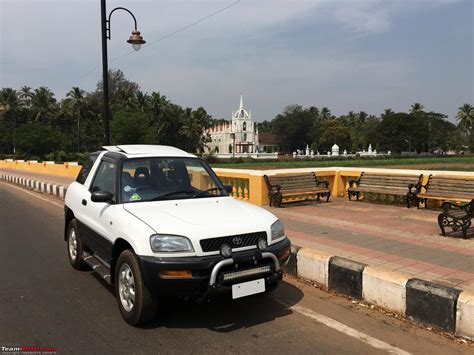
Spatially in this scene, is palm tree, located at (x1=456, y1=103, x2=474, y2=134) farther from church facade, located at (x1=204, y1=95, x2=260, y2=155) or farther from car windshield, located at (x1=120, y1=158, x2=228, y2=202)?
car windshield, located at (x1=120, y1=158, x2=228, y2=202)

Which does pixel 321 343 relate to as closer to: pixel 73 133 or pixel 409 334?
pixel 409 334

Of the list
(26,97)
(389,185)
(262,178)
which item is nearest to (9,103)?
(26,97)

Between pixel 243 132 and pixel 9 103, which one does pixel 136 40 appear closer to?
pixel 9 103

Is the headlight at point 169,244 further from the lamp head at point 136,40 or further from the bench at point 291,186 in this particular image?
the lamp head at point 136,40

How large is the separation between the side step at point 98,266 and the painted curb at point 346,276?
264cm

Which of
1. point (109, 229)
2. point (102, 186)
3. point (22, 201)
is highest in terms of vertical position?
point (102, 186)

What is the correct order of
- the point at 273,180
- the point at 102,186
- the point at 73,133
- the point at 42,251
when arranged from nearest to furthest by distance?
1. the point at 102,186
2. the point at 42,251
3. the point at 273,180
4. the point at 73,133

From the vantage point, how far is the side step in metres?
4.79

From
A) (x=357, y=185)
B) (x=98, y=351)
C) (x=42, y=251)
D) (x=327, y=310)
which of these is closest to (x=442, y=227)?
Answer: (x=327, y=310)

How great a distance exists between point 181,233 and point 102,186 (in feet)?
6.50

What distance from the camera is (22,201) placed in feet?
52.1

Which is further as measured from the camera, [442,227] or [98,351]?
[442,227]

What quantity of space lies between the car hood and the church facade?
103459 millimetres

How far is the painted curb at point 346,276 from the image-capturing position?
4.99 metres
